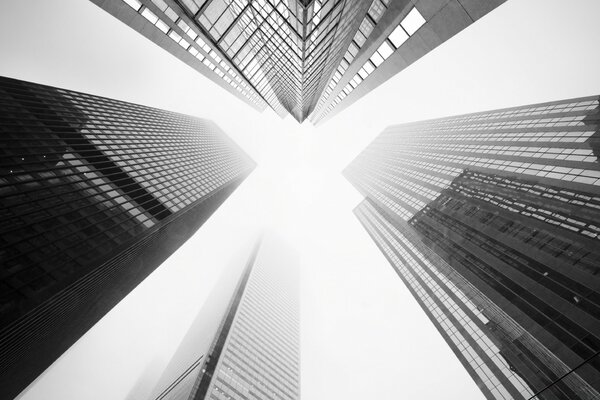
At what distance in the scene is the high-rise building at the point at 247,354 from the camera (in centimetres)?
9000

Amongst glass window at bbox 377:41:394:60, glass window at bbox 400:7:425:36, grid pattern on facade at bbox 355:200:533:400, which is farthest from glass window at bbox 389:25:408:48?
grid pattern on facade at bbox 355:200:533:400

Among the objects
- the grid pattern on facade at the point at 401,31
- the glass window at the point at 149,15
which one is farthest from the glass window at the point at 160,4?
the grid pattern on facade at the point at 401,31

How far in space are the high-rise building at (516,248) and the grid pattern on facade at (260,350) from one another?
54976 mm

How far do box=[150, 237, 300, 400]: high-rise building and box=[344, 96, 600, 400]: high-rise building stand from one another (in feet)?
181

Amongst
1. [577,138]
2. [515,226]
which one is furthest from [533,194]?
[577,138]

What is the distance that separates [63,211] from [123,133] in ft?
110

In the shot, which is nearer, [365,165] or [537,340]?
[537,340]

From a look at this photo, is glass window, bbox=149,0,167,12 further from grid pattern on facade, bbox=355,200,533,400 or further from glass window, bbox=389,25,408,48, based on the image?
grid pattern on facade, bbox=355,200,533,400

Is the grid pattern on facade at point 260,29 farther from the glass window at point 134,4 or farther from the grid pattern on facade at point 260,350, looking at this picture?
the grid pattern on facade at point 260,350

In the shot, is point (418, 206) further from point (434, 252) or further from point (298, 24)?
point (298, 24)

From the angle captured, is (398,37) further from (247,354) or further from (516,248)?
(247,354)

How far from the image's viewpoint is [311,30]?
67.4 ft

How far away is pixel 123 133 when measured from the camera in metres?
63.9

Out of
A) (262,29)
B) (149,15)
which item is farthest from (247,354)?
(262,29)
